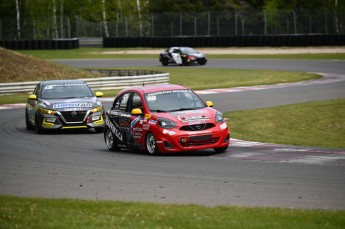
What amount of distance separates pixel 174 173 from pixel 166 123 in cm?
263

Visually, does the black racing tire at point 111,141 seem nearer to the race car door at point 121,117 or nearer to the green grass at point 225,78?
the race car door at point 121,117

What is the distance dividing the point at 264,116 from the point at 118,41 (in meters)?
51.4

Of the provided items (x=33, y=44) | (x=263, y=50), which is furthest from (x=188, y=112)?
(x=33, y=44)

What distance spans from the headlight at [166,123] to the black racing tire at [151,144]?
0.30 meters

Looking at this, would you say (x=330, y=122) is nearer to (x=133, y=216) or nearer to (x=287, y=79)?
(x=133, y=216)

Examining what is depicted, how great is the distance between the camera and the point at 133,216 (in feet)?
29.9

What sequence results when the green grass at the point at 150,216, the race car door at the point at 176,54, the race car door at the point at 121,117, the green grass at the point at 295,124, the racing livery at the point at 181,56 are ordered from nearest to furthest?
the green grass at the point at 150,216 < the race car door at the point at 121,117 < the green grass at the point at 295,124 < the racing livery at the point at 181,56 < the race car door at the point at 176,54

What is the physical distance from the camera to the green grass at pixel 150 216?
8.60 m

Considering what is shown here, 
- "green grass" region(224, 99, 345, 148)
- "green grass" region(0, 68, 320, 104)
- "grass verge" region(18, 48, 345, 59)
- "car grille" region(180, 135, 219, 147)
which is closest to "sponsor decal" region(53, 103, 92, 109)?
"green grass" region(224, 99, 345, 148)

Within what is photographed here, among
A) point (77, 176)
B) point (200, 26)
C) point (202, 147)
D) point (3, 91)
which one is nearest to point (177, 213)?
point (77, 176)

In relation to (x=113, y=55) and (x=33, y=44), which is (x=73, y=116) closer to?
(x=113, y=55)

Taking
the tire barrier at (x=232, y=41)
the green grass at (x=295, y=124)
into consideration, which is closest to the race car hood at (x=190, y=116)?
the green grass at (x=295, y=124)

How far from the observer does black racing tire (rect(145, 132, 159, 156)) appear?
15.8 metres

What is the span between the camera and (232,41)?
217 ft
